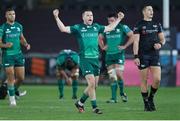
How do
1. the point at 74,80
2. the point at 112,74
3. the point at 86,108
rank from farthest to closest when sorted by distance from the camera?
1. the point at 74,80
2. the point at 112,74
3. the point at 86,108

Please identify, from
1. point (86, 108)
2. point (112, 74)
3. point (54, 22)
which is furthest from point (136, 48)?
point (54, 22)

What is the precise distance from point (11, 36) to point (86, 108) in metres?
2.63

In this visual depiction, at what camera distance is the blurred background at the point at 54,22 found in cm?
3328

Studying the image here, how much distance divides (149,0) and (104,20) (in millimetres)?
1978

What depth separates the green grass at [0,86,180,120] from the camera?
1836 centimetres

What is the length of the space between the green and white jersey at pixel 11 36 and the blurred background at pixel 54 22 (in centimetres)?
1061

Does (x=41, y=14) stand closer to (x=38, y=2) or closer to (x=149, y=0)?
(x=38, y=2)

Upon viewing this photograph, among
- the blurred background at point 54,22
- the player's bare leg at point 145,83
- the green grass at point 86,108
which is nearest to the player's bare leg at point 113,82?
the green grass at point 86,108

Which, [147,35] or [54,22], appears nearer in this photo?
[147,35]

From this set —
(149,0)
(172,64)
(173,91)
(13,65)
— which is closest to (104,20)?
(149,0)

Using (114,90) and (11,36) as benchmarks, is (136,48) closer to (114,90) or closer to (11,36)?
(11,36)

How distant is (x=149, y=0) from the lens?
114 ft

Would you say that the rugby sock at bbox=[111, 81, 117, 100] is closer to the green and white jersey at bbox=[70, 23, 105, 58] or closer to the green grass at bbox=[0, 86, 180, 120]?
the green grass at bbox=[0, 86, 180, 120]

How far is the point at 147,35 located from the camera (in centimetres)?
1969
